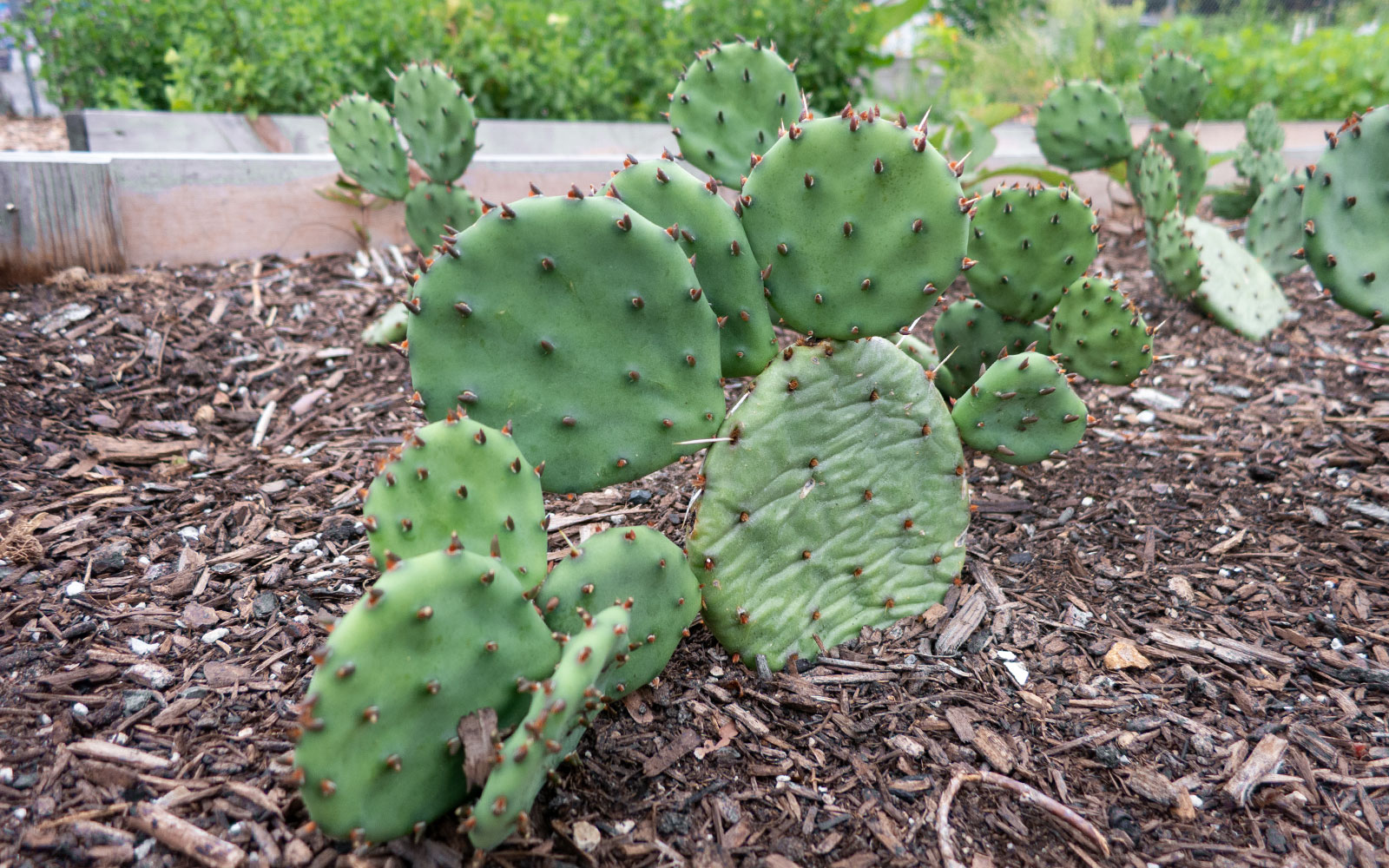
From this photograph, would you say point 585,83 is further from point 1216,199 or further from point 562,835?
point 562,835

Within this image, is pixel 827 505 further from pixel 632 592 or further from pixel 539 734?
pixel 539 734

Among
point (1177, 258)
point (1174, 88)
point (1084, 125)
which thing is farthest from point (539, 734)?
point (1174, 88)

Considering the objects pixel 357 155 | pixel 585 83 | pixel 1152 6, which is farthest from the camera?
pixel 1152 6

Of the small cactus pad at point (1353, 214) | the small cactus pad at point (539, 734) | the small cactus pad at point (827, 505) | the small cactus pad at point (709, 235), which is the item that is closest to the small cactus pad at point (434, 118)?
the small cactus pad at point (709, 235)

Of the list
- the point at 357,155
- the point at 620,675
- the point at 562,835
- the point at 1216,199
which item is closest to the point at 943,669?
the point at 620,675

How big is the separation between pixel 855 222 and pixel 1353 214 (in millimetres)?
1450

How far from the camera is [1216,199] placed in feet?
16.3

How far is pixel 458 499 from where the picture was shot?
139 cm

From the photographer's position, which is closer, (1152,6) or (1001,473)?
(1001,473)

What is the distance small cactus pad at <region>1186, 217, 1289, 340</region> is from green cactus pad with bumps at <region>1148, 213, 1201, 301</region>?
38 mm

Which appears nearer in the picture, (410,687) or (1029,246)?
(410,687)

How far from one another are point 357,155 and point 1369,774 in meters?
3.53

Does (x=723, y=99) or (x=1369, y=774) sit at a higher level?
(x=723, y=99)

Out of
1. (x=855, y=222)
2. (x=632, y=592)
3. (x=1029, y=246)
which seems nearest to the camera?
(x=632, y=592)
